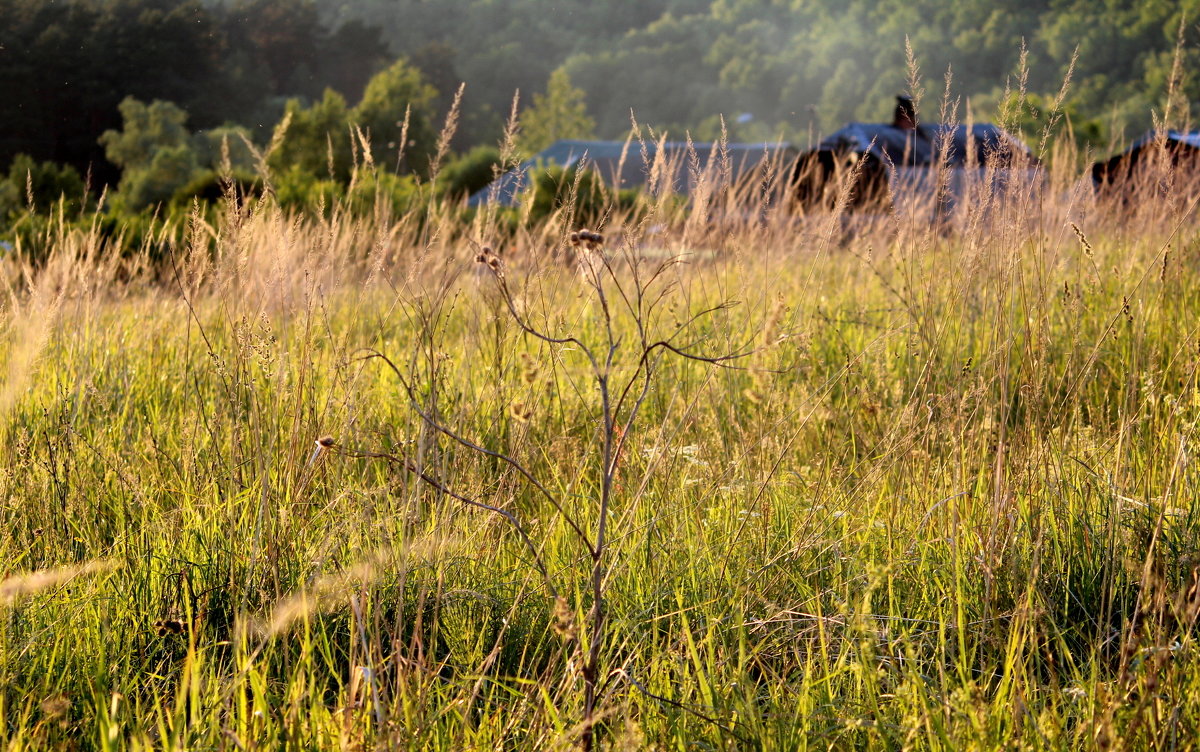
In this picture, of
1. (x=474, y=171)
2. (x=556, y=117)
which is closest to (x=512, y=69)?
(x=556, y=117)

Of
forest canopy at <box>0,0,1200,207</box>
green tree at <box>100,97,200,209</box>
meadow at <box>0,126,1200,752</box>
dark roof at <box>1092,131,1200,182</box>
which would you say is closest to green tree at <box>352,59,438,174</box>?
forest canopy at <box>0,0,1200,207</box>

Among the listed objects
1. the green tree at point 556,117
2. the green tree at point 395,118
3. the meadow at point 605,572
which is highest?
the green tree at point 556,117

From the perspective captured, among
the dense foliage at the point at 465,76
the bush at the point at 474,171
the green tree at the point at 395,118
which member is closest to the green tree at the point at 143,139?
the dense foliage at the point at 465,76

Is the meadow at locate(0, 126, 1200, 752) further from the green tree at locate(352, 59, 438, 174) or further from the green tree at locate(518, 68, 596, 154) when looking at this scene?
the green tree at locate(518, 68, 596, 154)

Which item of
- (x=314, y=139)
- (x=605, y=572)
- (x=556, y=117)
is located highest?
(x=556, y=117)

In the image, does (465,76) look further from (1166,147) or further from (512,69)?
(1166,147)

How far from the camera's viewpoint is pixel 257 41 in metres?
48.9

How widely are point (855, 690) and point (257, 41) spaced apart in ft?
174

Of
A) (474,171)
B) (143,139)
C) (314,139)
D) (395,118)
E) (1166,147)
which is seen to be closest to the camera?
(1166,147)

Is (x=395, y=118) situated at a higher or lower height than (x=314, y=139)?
higher

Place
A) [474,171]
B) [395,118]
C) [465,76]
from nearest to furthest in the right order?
[474,171] → [395,118] → [465,76]

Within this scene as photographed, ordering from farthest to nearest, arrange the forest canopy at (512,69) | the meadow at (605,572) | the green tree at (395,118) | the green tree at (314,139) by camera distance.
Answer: the green tree at (395,118), the green tree at (314,139), the forest canopy at (512,69), the meadow at (605,572)

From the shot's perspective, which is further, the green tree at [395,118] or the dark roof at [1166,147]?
the green tree at [395,118]

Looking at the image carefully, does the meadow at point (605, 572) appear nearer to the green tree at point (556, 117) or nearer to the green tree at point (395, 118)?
the green tree at point (395, 118)
